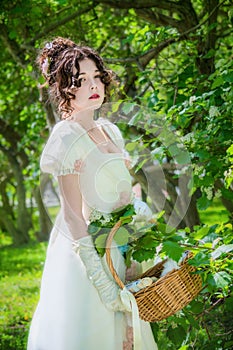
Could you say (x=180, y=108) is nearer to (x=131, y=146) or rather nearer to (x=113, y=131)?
(x=131, y=146)

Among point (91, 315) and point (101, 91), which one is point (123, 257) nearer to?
→ point (91, 315)

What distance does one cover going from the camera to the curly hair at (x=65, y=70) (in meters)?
2.95

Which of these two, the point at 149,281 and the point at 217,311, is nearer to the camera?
the point at 149,281

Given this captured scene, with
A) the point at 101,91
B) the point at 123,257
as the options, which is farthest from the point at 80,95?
the point at 123,257

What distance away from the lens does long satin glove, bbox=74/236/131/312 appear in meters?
2.76

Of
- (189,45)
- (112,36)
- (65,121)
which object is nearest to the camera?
(65,121)

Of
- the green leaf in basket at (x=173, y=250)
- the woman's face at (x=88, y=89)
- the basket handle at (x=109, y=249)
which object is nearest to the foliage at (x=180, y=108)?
the green leaf in basket at (x=173, y=250)

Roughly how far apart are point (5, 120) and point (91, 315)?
26.0ft

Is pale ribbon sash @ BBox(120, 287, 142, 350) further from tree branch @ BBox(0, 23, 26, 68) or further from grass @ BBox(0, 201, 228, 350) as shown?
tree branch @ BBox(0, 23, 26, 68)

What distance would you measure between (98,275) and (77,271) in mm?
136

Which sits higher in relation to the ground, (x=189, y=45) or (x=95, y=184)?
(x=189, y=45)

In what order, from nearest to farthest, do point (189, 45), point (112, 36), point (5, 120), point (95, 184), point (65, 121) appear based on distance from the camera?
point (95, 184) → point (65, 121) → point (189, 45) → point (112, 36) → point (5, 120)

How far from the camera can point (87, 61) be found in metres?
2.98

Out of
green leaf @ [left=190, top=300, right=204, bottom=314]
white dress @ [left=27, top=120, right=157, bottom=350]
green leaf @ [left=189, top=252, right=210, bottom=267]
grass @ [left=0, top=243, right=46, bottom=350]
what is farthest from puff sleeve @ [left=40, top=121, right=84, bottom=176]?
grass @ [left=0, top=243, right=46, bottom=350]
